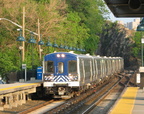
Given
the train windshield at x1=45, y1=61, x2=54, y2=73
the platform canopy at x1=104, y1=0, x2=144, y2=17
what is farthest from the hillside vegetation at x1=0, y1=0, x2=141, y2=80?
the platform canopy at x1=104, y1=0, x2=144, y2=17

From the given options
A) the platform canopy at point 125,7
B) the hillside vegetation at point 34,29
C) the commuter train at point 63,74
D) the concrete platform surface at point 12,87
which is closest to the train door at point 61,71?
the commuter train at point 63,74

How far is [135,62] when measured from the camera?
129m

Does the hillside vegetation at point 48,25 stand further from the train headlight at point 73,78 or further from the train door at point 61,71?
the train headlight at point 73,78

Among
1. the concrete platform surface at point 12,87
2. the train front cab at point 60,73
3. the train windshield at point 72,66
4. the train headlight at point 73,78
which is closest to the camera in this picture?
the concrete platform surface at point 12,87

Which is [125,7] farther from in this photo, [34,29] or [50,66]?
[34,29]

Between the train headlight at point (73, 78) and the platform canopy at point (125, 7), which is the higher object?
the platform canopy at point (125, 7)

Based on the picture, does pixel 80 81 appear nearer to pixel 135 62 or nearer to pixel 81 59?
pixel 81 59

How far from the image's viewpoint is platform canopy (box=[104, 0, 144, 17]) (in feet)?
34.9

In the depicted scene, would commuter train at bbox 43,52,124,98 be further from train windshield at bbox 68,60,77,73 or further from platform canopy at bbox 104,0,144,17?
platform canopy at bbox 104,0,144,17

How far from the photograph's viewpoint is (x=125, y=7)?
12.0 metres

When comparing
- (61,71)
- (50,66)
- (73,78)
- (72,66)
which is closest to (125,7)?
(73,78)

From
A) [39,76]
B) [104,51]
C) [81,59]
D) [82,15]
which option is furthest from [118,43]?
[81,59]

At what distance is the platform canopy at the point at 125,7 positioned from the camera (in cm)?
1064

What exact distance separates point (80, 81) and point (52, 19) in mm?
24102
